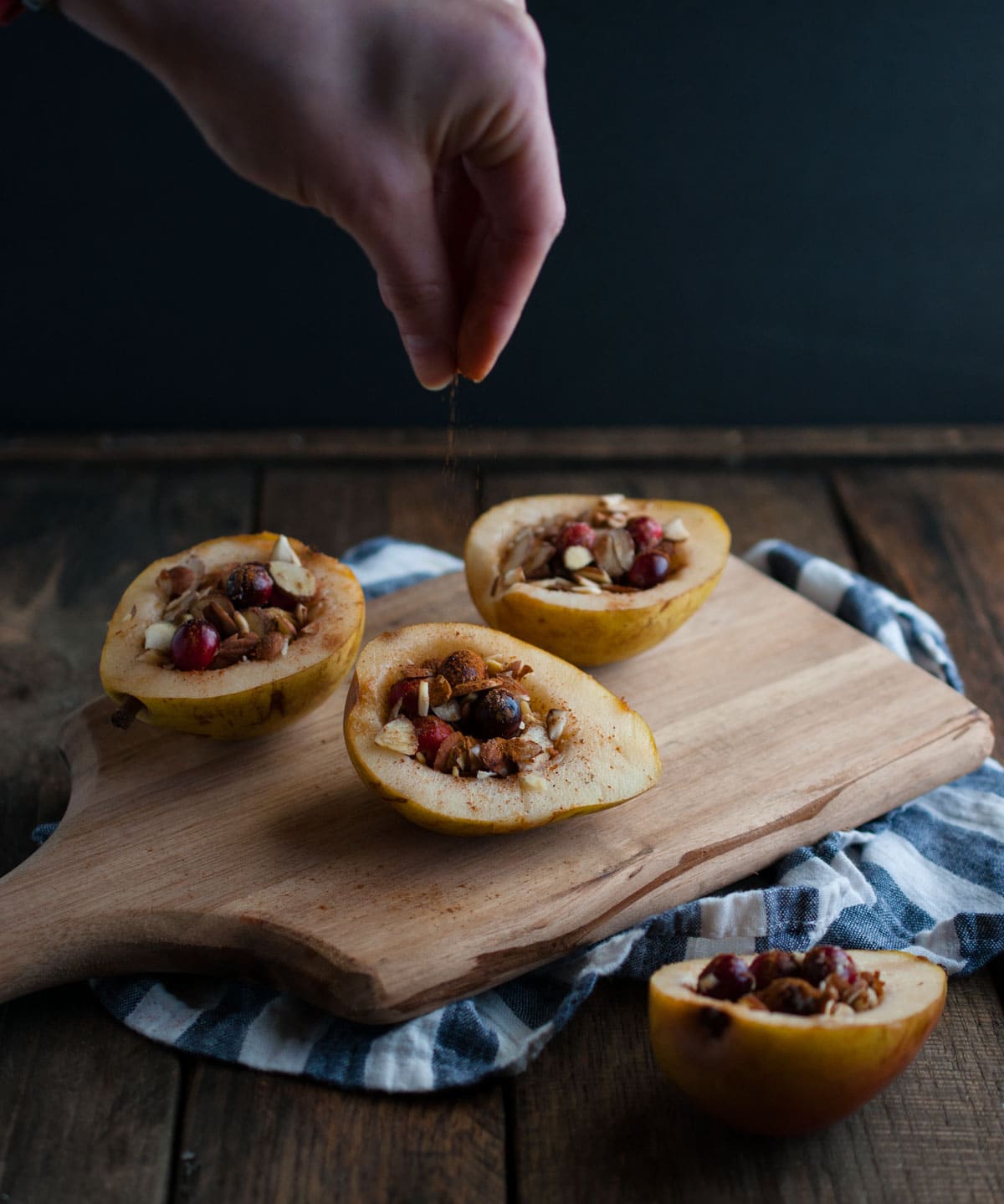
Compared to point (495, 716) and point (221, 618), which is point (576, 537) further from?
point (221, 618)

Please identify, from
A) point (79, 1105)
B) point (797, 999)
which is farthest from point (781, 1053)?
point (79, 1105)

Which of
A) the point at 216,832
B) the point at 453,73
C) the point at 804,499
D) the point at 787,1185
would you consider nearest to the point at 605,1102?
the point at 787,1185

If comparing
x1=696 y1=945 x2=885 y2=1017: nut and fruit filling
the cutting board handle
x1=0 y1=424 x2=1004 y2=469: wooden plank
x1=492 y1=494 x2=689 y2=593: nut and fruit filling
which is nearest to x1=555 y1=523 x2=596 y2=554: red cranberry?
x1=492 y1=494 x2=689 y2=593: nut and fruit filling

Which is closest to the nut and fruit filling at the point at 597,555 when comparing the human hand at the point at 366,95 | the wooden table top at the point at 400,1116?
the human hand at the point at 366,95

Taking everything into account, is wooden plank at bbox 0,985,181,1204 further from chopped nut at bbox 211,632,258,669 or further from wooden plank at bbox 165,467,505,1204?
chopped nut at bbox 211,632,258,669

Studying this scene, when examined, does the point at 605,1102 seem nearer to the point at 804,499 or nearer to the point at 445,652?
the point at 445,652
